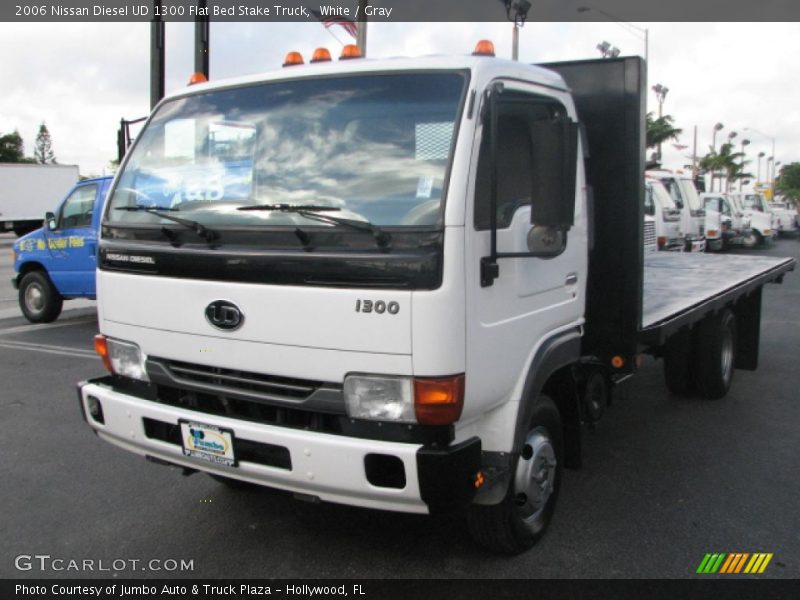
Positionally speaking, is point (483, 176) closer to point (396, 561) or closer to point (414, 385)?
point (414, 385)

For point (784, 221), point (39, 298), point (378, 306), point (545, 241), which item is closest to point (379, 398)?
point (378, 306)

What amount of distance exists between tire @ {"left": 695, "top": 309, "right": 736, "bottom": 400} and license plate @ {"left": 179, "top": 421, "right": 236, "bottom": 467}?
14.6ft

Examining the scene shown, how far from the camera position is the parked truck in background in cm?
3225

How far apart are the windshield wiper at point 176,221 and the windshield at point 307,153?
0.02 metres

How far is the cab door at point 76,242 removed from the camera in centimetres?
983

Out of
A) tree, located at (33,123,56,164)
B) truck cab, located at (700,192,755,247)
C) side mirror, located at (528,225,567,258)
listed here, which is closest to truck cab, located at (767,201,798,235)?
truck cab, located at (700,192,755,247)

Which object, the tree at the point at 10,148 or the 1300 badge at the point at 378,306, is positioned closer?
the 1300 badge at the point at 378,306

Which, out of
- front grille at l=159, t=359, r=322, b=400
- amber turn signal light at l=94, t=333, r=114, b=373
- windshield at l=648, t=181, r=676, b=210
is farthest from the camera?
windshield at l=648, t=181, r=676, b=210

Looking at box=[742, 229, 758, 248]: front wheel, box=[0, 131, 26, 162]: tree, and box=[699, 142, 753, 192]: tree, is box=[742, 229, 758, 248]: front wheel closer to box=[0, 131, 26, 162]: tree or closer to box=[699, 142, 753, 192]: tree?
box=[699, 142, 753, 192]: tree

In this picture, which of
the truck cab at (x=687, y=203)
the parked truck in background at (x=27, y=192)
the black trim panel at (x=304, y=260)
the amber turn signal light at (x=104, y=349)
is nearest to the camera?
the black trim panel at (x=304, y=260)

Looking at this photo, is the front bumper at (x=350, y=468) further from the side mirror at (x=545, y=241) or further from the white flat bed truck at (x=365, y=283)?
the side mirror at (x=545, y=241)

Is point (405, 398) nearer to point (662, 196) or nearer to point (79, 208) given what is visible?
point (79, 208)

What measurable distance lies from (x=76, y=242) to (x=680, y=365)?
7724 mm

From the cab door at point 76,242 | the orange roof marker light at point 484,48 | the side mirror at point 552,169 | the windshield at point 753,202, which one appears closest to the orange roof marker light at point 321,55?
the orange roof marker light at point 484,48
